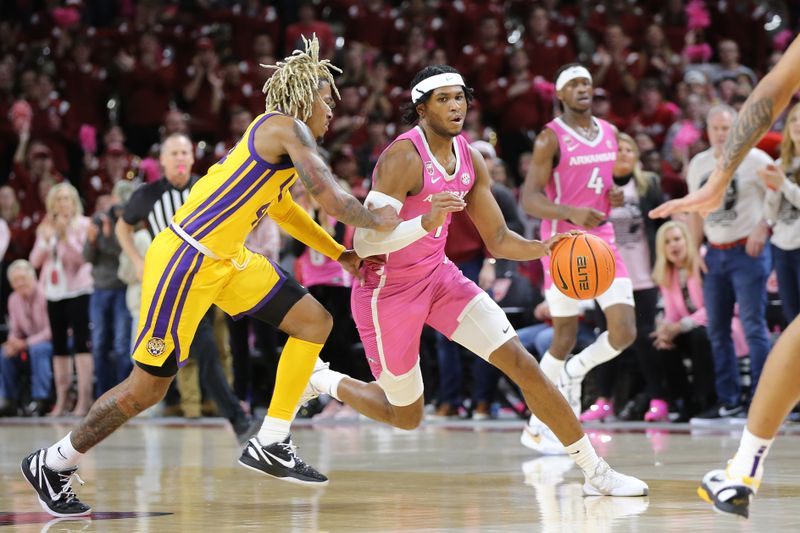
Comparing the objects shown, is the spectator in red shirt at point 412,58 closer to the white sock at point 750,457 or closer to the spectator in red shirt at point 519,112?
the spectator in red shirt at point 519,112

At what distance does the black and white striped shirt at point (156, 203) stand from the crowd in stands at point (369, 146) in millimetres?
364

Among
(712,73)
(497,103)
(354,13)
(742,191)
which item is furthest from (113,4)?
(742,191)

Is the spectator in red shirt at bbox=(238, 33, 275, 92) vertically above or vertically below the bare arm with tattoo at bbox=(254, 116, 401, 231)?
above

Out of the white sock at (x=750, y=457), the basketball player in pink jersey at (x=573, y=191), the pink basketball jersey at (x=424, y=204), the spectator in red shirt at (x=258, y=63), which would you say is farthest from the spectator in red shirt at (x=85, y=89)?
the white sock at (x=750, y=457)

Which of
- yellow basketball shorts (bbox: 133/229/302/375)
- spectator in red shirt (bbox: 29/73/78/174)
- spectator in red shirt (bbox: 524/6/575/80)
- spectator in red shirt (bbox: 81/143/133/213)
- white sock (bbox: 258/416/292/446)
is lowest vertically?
white sock (bbox: 258/416/292/446)

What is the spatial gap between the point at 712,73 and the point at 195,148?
620 centimetres

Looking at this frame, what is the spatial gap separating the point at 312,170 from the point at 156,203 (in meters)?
4.21

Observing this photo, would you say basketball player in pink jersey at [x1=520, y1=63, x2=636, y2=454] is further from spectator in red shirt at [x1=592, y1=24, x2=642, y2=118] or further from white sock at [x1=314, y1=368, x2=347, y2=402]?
spectator in red shirt at [x1=592, y1=24, x2=642, y2=118]

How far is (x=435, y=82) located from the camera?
21.5 ft

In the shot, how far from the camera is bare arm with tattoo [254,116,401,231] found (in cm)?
598

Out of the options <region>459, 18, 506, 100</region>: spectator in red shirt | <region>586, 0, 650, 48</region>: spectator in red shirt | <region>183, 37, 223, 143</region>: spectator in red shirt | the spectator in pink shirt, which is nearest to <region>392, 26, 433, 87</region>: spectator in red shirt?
<region>459, 18, 506, 100</region>: spectator in red shirt

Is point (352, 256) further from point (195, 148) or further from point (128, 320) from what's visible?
point (195, 148)

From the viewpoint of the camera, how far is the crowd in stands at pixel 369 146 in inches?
448

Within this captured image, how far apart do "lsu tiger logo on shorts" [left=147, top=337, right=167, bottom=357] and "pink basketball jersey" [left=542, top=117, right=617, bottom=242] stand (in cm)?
351
